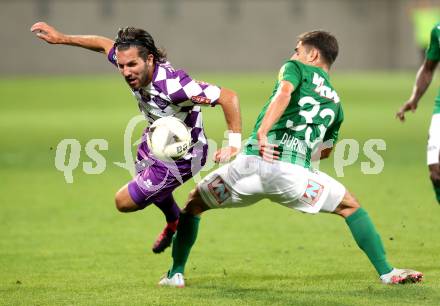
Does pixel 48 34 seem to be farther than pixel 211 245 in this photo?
No

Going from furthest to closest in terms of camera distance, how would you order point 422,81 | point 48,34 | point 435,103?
point 422,81, point 48,34, point 435,103

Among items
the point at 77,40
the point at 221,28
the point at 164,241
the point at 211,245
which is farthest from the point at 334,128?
Result: the point at 221,28

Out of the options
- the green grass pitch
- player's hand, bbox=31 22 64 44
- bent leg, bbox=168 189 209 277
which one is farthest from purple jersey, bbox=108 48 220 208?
the green grass pitch

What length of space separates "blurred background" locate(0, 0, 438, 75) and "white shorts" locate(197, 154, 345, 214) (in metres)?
46.2

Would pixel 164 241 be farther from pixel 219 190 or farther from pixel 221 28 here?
pixel 221 28

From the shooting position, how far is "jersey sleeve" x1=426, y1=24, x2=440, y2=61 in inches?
314

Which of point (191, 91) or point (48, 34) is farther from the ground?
point (48, 34)

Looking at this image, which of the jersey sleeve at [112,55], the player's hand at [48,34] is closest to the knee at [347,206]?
the jersey sleeve at [112,55]

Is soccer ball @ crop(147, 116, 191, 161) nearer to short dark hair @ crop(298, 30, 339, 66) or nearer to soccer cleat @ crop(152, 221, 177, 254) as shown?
short dark hair @ crop(298, 30, 339, 66)

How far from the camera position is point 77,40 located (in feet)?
26.4

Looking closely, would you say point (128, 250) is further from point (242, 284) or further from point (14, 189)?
point (14, 189)

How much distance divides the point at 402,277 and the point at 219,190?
59.4 inches

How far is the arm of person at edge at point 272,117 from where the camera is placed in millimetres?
6309

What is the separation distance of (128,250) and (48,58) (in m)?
45.1
